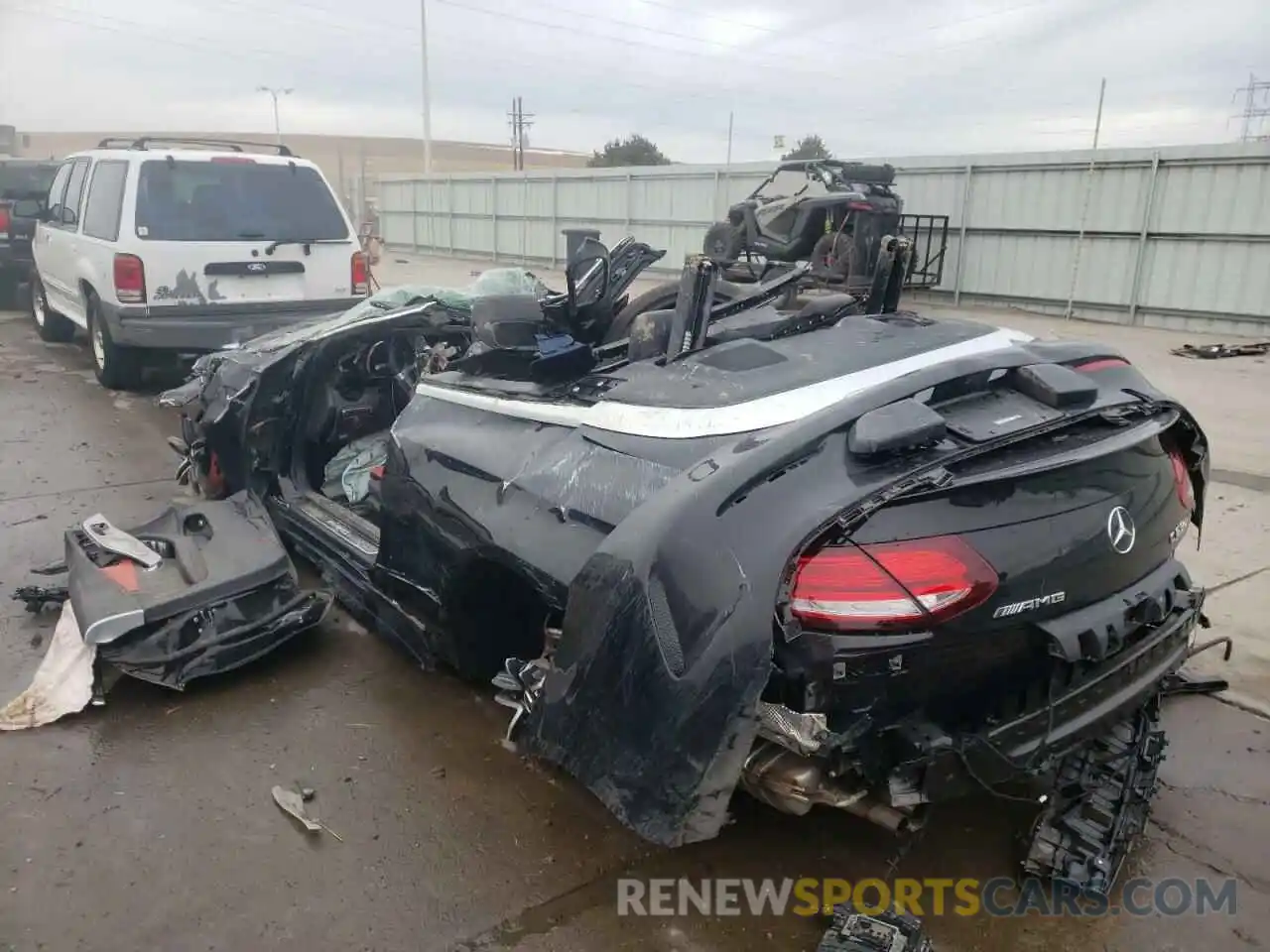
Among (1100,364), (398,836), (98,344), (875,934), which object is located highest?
(1100,364)

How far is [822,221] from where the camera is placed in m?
13.0

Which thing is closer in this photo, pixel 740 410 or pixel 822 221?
pixel 740 410

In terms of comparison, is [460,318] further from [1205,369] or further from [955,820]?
[1205,369]

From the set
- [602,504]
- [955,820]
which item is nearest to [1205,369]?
[955,820]

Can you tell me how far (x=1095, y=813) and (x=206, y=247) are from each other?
7197 mm

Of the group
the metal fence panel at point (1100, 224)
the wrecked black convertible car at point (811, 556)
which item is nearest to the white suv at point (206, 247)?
the wrecked black convertible car at point (811, 556)

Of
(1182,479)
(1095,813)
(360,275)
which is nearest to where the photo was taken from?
(1095,813)

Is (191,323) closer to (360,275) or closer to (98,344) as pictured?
(360,275)

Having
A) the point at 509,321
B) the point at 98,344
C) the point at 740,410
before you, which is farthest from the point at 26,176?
the point at 740,410

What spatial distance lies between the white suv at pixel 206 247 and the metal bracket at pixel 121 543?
12.7 ft

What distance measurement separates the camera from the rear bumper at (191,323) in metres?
7.52

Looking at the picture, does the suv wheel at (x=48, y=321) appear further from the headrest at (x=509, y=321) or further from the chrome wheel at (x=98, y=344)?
the headrest at (x=509, y=321)

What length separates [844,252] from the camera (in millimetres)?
12625

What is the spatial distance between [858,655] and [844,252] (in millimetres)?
11475
